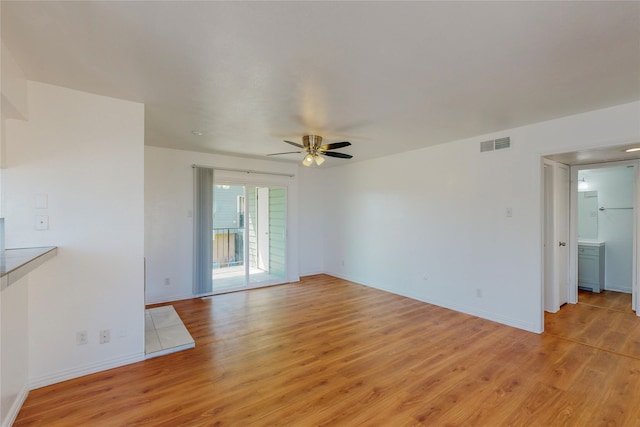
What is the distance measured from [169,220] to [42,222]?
8.17 ft

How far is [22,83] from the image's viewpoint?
2.32 metres

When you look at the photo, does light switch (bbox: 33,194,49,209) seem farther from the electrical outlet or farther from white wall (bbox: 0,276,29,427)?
the electrical outlet

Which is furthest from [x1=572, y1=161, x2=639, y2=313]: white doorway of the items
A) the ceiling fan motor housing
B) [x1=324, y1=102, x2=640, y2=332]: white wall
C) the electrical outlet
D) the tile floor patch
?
the electrical outlet

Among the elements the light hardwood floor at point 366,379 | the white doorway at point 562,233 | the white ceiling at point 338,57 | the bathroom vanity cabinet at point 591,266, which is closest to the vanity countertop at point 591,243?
the bathroom vanity cabinet at point 591,266

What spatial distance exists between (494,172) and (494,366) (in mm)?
2489

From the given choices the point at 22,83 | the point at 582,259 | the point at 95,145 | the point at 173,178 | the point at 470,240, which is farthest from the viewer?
the point at 582,259

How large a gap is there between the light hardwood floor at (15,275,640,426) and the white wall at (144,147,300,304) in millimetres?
1357

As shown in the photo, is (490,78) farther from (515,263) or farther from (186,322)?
(186,322)

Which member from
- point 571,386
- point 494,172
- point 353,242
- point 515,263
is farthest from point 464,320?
point 353,242

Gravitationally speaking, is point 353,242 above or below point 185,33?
below

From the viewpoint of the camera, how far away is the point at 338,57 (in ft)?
6.81

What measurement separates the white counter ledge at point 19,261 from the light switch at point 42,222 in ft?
0.58

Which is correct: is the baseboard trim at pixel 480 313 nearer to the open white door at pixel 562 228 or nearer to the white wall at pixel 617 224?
the open white door at pixel 562 228

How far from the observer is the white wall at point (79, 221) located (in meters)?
2.43
